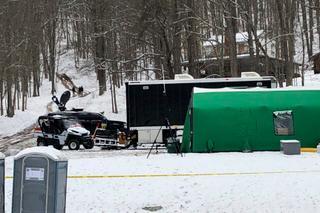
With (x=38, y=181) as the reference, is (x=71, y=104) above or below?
above

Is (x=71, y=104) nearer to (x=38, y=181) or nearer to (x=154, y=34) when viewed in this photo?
(x=154, y=34)

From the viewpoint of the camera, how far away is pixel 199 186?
11.9 meters

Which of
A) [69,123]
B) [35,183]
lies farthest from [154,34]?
[35,183]

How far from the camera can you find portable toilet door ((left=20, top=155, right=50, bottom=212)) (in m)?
7.47

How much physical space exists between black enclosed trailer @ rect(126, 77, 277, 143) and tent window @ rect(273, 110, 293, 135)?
17.0ft

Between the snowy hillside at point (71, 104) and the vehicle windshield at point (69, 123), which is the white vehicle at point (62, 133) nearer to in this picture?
the vehicle windshield at point (69, 123)

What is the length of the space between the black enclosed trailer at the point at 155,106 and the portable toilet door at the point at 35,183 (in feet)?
50.4

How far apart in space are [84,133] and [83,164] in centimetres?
905

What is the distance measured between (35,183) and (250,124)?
12249mm

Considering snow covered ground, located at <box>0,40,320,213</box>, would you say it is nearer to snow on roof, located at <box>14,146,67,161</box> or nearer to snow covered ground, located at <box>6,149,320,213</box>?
snow covered ground, located at <box>6,149,320,213</box>

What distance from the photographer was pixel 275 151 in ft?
60.2

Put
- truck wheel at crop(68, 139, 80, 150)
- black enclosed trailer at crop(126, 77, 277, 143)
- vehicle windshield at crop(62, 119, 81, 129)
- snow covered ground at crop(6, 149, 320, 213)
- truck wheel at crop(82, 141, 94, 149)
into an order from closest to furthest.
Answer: snow covered ground at crop(6, 149, 320, 213) → black enclosed trailer at crop(126, 77, 277, 143) → truck wheel at crop(68, 139, 80, 150) → truck wheel at crop(82, 141, 94, 149) → vehicle windshield at crop(62, 119, 81, 129)

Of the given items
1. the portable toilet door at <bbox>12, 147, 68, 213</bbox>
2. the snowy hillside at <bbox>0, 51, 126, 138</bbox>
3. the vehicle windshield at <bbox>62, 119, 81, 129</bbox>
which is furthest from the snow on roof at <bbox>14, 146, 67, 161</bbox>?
the snowy hillside at <bbox>0, 51, 126, 138</bbox>

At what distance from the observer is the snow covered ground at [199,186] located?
10719mm
